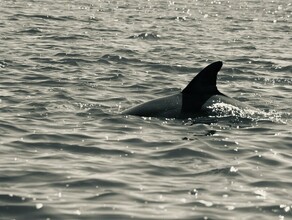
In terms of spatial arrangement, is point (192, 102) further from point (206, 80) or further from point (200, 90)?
point (206, 80)

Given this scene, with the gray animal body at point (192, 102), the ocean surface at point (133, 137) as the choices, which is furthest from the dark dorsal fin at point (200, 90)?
the ocean surface at point (133, 137)

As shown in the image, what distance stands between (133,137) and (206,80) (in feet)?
8.77

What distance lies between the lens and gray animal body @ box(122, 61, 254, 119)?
640 inches

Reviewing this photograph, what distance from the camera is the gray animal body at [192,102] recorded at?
16266 mm

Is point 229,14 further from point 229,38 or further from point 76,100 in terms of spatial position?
point 76,100

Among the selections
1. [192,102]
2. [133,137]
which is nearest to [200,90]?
[192,102]

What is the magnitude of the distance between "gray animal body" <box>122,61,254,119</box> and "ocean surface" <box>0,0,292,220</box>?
280mm

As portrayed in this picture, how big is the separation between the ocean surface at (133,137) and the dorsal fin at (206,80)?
70 cm

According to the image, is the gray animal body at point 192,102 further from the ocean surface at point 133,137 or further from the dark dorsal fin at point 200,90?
the ocean surface at point 133,137

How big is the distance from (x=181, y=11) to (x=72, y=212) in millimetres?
46906

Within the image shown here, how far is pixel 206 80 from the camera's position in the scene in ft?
53.5

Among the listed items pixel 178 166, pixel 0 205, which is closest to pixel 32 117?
pixel 178 166

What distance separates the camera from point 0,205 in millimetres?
9875

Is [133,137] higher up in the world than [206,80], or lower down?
lower down
